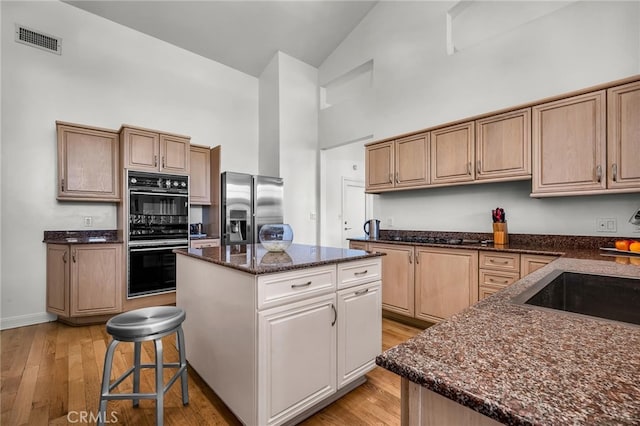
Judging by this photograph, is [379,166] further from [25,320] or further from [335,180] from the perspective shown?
[25,320]

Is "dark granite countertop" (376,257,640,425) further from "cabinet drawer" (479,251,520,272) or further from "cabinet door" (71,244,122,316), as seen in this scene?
"cabinet door" (71,244,122,316)

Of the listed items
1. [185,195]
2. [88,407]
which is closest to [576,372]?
[88,407]

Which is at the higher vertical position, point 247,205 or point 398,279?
point 247,205

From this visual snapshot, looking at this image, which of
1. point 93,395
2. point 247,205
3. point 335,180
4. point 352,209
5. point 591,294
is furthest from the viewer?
point 352,209

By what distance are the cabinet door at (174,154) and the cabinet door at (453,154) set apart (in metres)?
3.10

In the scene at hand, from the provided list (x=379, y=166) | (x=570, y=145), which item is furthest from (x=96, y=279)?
(x=570, y=145)

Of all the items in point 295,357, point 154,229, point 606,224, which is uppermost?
point 606,224

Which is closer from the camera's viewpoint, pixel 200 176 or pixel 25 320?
pixel 25 320

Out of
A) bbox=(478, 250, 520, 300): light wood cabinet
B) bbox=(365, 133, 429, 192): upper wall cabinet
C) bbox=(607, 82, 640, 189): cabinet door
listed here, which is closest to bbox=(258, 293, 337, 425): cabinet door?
bbox=(478, 250, 520, 300): light wood cabinet

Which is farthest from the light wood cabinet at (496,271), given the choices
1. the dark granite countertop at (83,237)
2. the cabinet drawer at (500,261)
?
the dark granite countertop at (83,237)

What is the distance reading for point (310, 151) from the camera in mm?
5188

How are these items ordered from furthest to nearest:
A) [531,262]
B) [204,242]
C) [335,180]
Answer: [335,180]
[204,242]
[531,262]

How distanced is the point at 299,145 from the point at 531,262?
3.71 m

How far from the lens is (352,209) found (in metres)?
6.24
